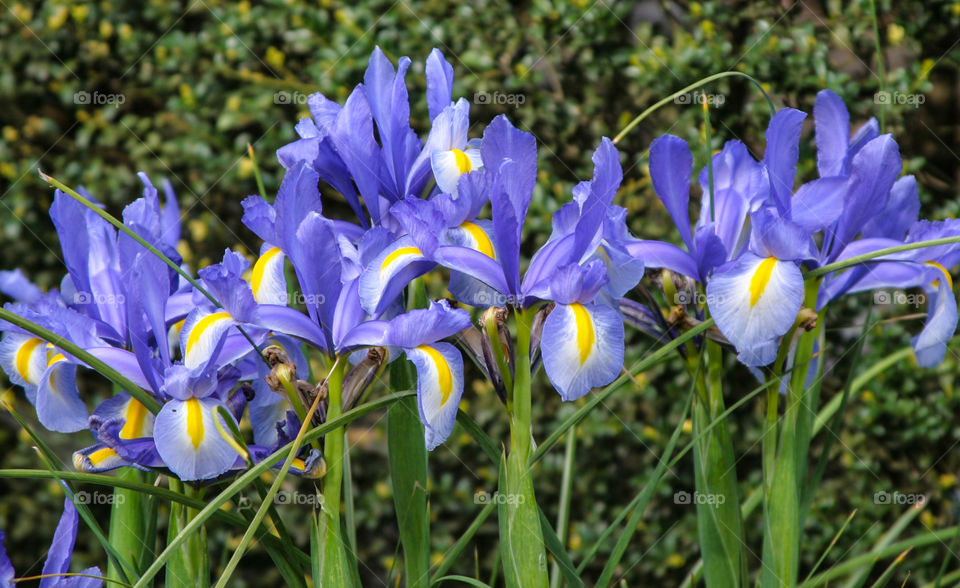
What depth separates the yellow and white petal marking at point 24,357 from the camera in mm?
1050

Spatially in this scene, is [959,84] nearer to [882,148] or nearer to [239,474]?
[882,148]

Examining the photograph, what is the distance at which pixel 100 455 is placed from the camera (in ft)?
3.19

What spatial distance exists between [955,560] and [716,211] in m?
1.93

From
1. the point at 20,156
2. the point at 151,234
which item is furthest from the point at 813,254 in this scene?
the point at 20,156

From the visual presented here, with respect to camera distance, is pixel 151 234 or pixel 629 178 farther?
Result: pixel 629 178

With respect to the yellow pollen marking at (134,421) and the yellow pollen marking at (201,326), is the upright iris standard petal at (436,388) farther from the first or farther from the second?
the yellow pollen marking at (134,421)

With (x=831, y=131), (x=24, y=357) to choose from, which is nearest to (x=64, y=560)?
(x=24, y=357)

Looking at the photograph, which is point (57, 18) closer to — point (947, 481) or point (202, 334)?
point (202, 334)

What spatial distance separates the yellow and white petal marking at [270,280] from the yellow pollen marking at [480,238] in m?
0.22

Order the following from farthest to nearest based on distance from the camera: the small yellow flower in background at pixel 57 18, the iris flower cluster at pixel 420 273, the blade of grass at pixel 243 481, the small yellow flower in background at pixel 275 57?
the small yellow flower in background at pixel 57 18, the small yellow flower in background at pixel 275 57, the iris flower cluster at pixel 420 273, the blade of grass at pixel 243 481

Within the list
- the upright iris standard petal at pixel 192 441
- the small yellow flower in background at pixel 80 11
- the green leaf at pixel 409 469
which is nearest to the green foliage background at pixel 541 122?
the small yellow flower in background at pixel 80 11

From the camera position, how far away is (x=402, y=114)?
103 centimetres

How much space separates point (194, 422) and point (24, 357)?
1.06ft

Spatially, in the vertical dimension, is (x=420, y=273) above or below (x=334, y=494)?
Result: above
